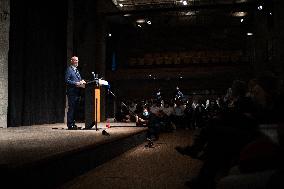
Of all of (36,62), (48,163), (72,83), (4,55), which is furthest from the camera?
(36,62)

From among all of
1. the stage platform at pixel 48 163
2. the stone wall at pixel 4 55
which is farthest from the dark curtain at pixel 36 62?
the stage platform at pixel 48 163

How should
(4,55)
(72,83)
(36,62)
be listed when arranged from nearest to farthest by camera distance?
(72,83), (4,55), (36,62)

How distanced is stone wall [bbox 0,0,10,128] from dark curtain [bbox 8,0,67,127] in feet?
0.38

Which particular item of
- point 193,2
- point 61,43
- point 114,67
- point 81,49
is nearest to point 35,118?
point 61,43

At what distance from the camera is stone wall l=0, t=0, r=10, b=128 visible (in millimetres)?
7020

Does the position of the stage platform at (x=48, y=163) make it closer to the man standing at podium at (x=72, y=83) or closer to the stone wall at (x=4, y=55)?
the man standing at podium at (x=72, y=83)

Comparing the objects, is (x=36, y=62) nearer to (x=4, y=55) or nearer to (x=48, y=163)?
(x=4, y=55)

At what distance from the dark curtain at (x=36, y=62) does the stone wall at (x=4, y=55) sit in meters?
0.12

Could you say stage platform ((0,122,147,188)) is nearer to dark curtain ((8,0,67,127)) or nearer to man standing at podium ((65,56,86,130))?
man standing at podium ((65,56,86,130))

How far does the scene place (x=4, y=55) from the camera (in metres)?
7.18

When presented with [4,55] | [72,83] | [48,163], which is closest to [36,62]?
[4,55]

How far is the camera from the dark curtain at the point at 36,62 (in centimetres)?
740

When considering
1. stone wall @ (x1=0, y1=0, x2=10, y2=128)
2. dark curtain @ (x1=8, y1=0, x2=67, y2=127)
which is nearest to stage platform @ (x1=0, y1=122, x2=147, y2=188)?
stone wall @ (x1=0, y1=0, x2=10, y2=128)

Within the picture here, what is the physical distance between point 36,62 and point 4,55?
41.5 inches
